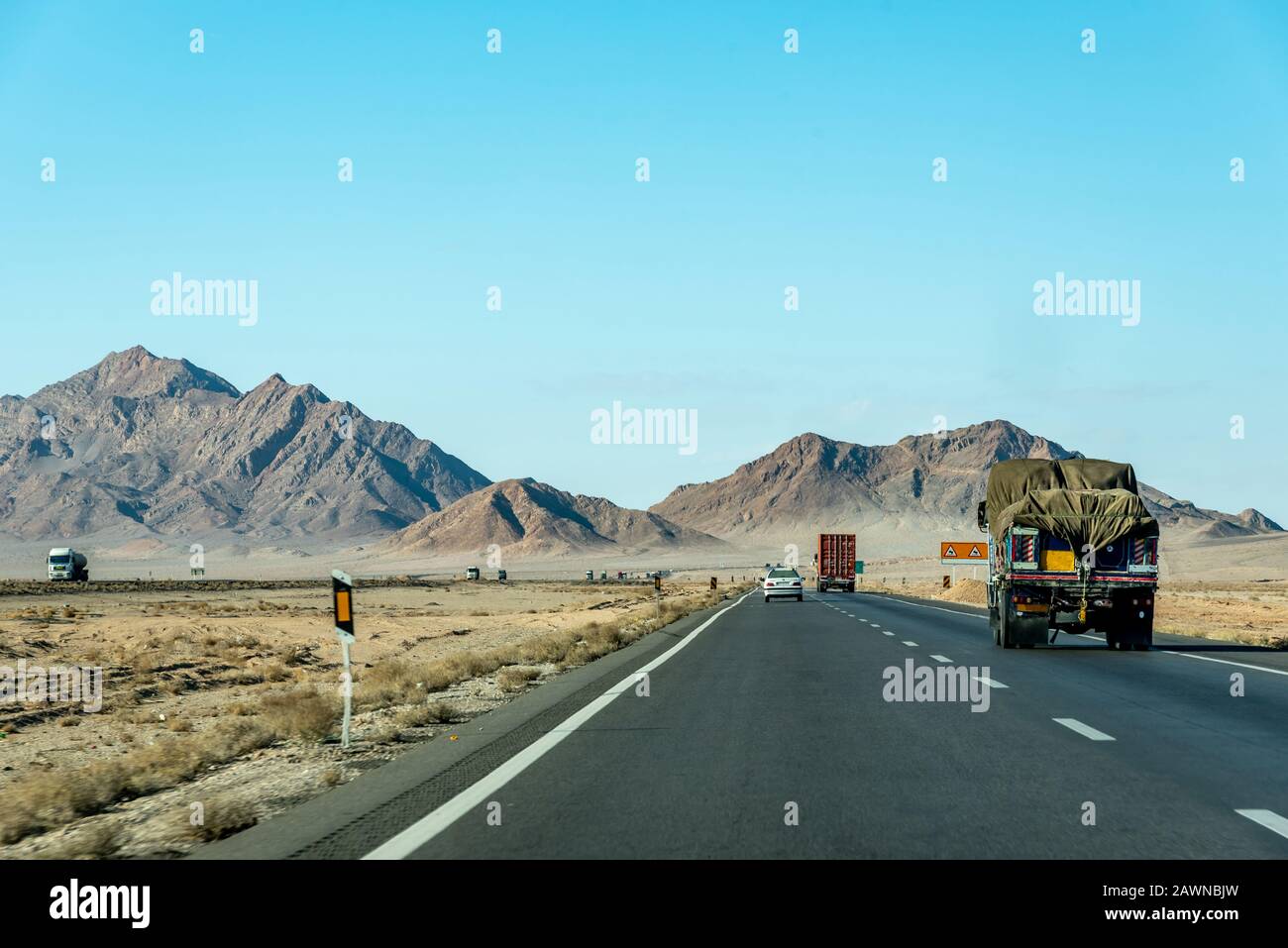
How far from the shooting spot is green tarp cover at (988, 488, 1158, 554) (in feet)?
74.2

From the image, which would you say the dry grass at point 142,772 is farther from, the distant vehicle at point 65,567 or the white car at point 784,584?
the distant vehicle at point 65,567

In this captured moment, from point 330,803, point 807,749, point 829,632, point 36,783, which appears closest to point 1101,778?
point 807,749

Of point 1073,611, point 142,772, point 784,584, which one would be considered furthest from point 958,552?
point 142,772

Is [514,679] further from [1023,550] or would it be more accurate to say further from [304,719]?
[1023,550]

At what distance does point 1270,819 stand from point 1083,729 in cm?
437

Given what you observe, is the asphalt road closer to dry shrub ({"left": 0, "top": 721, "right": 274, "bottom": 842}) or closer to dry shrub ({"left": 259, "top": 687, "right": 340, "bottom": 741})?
dry shrub ({"left": 259, "top": 687, "right": 340, "bottom": 741})

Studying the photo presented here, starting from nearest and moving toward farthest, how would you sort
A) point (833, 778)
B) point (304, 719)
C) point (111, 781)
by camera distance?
point (833, 778), point (111, 781), point (304, 719)

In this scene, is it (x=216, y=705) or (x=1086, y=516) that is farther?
(x=1086, y=516)

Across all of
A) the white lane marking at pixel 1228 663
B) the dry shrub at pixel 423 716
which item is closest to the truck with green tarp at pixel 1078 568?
the white lane marking at pixel 1228 663

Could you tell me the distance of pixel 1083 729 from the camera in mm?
12195

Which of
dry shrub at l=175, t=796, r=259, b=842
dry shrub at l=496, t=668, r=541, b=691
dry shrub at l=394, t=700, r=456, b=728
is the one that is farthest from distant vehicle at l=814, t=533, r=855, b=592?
dry shrub at l=175, t=796, r=259, b=842

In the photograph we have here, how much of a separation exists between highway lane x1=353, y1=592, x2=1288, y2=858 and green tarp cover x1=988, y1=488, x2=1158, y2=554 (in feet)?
16.6
